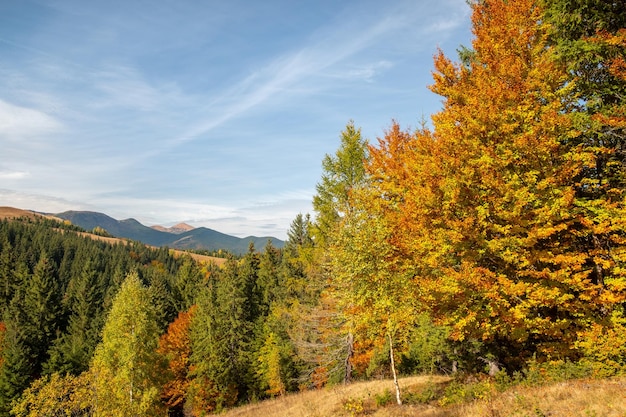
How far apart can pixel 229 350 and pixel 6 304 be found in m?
74.2

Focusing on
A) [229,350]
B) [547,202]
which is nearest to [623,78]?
[547,202]

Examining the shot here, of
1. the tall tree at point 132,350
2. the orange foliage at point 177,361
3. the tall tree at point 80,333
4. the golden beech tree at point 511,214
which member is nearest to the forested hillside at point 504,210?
the golden beech tree at point 511,214

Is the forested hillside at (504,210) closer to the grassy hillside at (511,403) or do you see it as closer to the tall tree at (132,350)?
the grassy hillside at (511,403)

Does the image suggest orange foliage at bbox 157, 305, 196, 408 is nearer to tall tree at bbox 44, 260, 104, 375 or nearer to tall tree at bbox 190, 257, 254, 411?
tall tree at bbox 190, 257, 254, 411

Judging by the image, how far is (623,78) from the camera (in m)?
12.0

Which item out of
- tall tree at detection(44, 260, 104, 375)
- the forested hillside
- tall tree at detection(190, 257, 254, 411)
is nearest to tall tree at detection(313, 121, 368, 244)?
the forested hillside

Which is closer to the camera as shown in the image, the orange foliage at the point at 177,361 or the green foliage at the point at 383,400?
the green foliage at the point at 383,400

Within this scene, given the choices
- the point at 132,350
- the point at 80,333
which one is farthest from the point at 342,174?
the point at 80,333

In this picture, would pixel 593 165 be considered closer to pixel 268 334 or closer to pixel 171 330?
pixel 268 334

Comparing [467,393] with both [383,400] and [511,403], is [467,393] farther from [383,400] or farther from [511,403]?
[383,400]

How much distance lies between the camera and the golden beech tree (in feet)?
41.7

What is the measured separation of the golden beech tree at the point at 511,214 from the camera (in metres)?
12.7

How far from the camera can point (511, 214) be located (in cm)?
1312

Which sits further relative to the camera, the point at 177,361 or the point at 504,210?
the point at 177,361
